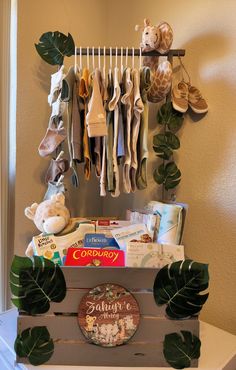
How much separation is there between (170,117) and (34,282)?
82 centimetres

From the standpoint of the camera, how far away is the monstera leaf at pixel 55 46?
116 centimetres

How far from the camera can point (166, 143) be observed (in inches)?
47.2

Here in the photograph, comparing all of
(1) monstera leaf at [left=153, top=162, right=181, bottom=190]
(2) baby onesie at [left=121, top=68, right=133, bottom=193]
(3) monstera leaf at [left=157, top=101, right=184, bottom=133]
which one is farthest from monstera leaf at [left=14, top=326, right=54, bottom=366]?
(3) monstera leaf at [left=157, top=101, right=184, bottom=133]

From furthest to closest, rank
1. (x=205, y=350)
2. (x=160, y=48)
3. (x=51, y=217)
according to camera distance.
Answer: (x=160, y=48) < (x=51, y=217) < (x=205, y=350)

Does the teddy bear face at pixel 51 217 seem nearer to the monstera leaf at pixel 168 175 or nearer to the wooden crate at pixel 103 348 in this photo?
the wooden crate at pixel 103 348

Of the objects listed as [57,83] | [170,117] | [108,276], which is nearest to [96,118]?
[57,83]

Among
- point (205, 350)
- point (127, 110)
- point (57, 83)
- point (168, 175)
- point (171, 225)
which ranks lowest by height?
point (205, 350)

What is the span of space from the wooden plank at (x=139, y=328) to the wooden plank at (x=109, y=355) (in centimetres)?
2

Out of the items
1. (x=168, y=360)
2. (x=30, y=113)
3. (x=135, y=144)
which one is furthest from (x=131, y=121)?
(x=168, y=360)

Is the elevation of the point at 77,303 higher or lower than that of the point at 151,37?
lower

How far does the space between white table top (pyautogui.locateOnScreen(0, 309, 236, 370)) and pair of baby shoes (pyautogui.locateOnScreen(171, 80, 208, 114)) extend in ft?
2.71

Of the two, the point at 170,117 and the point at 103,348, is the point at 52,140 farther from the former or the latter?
the point at 103,348

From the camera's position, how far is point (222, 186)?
116 cm

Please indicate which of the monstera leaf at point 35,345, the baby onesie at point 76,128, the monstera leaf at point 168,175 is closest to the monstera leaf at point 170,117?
the monstera leaf at point 168,175
